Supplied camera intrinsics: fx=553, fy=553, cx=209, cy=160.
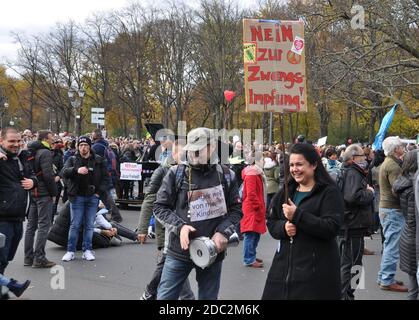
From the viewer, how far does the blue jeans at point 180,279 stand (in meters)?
4.38

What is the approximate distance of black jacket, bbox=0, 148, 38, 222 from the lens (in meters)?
5.92

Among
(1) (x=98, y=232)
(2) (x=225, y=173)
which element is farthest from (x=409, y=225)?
(1) (x=98, y=232)

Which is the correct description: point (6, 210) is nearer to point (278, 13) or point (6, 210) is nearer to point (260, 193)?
point (260, 193)

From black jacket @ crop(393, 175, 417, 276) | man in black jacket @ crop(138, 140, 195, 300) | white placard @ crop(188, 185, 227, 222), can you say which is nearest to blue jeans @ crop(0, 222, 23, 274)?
man in black jacket @ crop(138, 140, 195, 300)

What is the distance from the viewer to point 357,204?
6121 millimetres

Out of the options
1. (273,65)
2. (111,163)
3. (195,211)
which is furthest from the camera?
(111,163)

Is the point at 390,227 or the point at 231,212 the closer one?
the point at 231,212

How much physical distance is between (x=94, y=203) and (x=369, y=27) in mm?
13496

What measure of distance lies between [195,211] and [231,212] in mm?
384

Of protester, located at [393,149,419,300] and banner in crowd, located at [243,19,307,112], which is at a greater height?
banner in crowd, located at [243,19,307,112]

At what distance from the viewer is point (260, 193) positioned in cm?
841

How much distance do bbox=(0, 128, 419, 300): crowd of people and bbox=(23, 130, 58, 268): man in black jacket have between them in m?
0.01

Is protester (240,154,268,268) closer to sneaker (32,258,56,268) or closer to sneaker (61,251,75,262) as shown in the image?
sneaker (61,251,75,262)

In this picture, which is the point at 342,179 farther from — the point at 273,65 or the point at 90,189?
the point at 90,189
